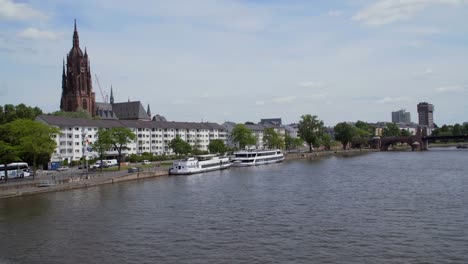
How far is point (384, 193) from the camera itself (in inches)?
2021

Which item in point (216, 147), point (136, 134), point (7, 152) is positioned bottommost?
point (7, 152)

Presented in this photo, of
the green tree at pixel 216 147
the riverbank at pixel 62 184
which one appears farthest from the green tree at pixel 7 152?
the green tree at pixel 216 147

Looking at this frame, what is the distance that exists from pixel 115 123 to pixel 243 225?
97.9 metres

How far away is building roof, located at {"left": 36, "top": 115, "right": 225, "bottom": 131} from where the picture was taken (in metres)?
105

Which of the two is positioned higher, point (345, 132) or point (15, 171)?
point (345, 132)

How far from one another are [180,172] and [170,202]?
118ft

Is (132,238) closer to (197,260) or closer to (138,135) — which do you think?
(197,260)

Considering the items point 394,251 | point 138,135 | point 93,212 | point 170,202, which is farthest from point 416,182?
point 138,135

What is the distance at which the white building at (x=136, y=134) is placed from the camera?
10531 cm

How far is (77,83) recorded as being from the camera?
6309 inches

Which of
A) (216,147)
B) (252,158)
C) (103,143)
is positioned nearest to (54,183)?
(103,143)

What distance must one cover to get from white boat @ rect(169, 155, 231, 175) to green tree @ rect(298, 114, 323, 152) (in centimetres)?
7840

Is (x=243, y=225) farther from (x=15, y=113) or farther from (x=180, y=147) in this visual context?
(x=180, y=147)

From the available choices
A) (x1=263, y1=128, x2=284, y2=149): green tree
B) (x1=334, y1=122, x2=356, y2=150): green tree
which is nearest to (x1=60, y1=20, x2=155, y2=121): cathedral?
(x1=263, y1=128, x2=284, y2=149): green tree
